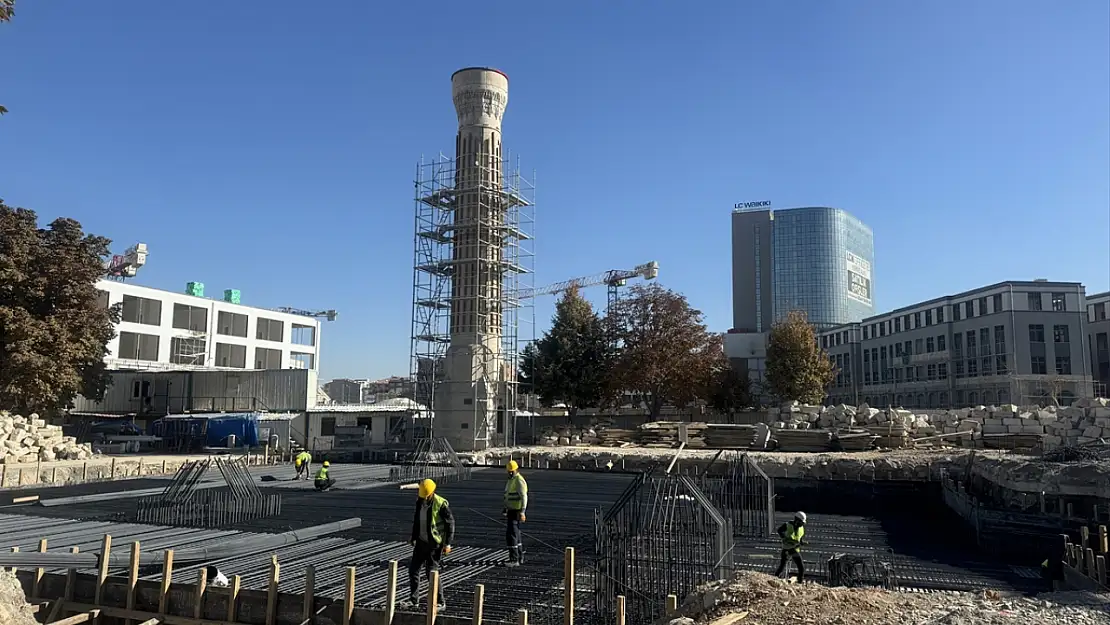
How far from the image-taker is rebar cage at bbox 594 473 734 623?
10.1 m

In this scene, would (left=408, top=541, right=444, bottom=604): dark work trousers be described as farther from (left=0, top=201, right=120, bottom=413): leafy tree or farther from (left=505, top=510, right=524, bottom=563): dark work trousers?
(left=0, top=201, right=120, bottom=413): leafy tree

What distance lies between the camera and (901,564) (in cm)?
1427

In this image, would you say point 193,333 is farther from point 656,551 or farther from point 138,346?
point 656,551

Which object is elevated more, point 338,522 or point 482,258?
point 482,258

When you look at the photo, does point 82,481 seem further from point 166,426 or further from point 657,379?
point 657,379

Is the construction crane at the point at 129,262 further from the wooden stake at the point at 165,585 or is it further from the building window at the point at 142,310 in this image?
the wooden stake at the point at 165,585

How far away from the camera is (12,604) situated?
990 centimetres

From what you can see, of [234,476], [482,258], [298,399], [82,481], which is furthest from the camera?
[298,399]

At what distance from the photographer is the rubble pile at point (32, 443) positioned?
29.9 m

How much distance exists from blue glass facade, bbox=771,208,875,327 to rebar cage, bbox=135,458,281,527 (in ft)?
351

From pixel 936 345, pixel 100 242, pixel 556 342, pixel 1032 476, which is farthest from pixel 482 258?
pixel 936 345

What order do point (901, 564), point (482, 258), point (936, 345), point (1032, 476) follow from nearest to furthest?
point (901, 564)
point (1032, 476)
point (482, 258)
point (936, 345)

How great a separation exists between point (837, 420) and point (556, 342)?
53.1 feet

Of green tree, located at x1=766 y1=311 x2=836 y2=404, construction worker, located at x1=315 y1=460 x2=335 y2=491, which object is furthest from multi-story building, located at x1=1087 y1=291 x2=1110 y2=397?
construction worker, located at x1=315 y1=460 x2=335 y2=491
